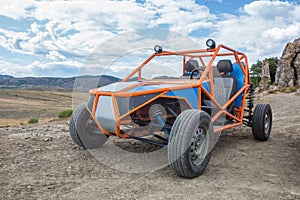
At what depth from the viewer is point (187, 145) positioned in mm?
3842

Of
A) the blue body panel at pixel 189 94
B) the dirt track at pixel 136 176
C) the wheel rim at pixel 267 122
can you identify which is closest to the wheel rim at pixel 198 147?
the dirt track at pixel 136 176

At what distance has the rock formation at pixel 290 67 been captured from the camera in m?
26.2

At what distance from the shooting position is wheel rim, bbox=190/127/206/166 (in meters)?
4.13

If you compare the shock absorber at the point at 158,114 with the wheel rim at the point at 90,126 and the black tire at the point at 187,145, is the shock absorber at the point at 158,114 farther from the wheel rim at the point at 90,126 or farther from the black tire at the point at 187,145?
the wheel rim at the point at 90,126

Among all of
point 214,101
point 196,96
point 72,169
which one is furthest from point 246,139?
point 72,169

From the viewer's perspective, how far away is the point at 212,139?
14.6ft

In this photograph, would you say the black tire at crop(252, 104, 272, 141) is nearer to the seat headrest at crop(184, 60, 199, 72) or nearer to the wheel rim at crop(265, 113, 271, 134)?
the wheel rim at crop(265, 113, 271, 134)

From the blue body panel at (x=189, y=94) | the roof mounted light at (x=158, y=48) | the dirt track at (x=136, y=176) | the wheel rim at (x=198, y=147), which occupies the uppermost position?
the roof mounted light at (x=158, y=48)

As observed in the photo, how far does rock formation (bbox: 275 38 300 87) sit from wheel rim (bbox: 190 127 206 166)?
2452cm

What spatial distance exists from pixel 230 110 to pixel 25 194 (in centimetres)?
427

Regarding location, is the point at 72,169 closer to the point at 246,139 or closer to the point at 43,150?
the point at 43,150

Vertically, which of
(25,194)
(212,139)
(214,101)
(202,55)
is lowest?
(25,194)

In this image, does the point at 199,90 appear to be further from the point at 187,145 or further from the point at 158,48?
the point at 158,48

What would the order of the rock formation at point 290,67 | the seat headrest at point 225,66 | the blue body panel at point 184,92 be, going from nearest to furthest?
the blue body panel at point 184,92
the seat headrest at point 225,66
the rock formation at point 290,67
